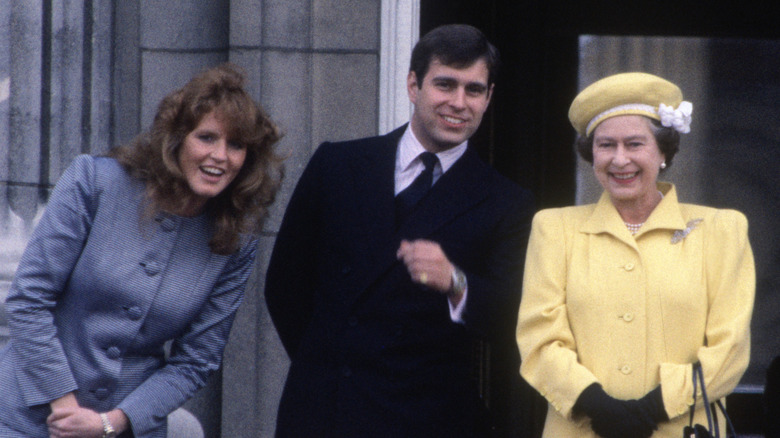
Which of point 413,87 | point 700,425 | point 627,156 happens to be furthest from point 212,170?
point 700,425

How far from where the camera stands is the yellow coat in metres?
3.35

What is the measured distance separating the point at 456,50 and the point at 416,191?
1.58 ft

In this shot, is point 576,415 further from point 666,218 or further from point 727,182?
point 727,182

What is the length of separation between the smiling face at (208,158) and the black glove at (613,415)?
51.4 inches

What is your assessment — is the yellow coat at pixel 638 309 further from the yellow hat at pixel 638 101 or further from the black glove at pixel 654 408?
the yellow hat at pixel 638 101

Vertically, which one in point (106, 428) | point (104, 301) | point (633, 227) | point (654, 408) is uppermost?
point (633, 227)

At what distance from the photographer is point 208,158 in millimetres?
3467

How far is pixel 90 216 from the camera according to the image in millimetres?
3379

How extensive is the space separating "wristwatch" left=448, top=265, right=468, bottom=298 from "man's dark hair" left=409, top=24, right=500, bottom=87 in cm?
70

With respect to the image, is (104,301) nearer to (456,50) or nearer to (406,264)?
(406,264)

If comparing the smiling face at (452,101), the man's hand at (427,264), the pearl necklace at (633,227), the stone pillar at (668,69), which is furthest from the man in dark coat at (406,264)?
the stone pillar at (668,69)

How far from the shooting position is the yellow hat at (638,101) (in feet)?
11.4

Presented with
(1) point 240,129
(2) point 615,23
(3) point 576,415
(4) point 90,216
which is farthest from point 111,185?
(2) point 615,23

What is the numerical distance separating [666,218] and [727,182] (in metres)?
2.84
